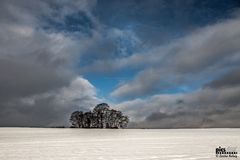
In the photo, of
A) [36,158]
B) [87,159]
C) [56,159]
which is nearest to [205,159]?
[87,159]

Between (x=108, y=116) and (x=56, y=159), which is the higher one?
(x=108, y=116)

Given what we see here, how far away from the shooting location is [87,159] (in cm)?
1947

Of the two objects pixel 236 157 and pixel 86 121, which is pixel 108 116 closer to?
pixel 86 121

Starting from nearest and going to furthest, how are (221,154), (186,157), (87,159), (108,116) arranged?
(87,159) < (186,157) < (221,154) < (108,116)

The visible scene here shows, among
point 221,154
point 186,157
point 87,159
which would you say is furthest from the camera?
point 221,154

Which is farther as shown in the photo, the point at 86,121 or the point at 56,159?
the point at 86,121

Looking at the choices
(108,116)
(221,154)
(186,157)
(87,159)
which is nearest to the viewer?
(87,159)

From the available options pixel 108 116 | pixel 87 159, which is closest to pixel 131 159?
pixel 87 159

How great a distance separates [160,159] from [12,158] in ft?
28.1

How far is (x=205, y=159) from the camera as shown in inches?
779

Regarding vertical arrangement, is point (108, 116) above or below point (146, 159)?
above

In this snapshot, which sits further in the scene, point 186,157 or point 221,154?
point 221,154

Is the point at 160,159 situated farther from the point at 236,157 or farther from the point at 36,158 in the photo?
the point at 36,158

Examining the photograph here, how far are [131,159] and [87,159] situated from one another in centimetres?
263
